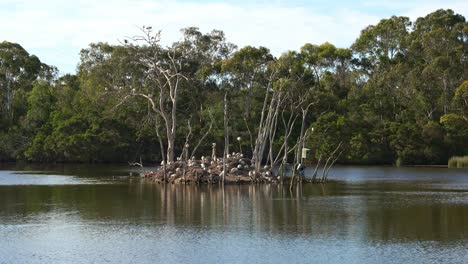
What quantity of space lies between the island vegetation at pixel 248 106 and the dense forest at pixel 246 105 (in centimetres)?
12

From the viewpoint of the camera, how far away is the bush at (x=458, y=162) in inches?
2672

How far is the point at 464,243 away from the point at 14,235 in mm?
13493

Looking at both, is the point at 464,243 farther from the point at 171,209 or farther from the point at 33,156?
the point at 33,156

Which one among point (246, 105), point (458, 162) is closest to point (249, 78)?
point (246, 105)

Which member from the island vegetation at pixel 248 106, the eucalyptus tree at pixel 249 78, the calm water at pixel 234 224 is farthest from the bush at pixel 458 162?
the calm water at pixel 234 224

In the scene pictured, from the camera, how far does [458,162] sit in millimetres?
68375

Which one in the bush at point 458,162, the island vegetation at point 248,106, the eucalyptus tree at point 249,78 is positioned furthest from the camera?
the eucalyptus tree at point 249,78

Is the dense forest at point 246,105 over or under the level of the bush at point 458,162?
over

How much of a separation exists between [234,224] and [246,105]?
2067 inches

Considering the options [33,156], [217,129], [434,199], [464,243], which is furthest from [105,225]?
[33,156]

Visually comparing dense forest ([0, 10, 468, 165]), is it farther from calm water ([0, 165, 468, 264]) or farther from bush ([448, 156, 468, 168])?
calm water ([0, 165, 468, 264])

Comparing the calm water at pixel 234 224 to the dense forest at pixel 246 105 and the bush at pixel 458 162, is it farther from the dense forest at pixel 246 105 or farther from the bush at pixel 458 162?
the dense forest at pixel 246 105

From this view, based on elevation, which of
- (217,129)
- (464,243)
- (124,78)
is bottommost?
(464,243)

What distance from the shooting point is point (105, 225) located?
87.2ft
